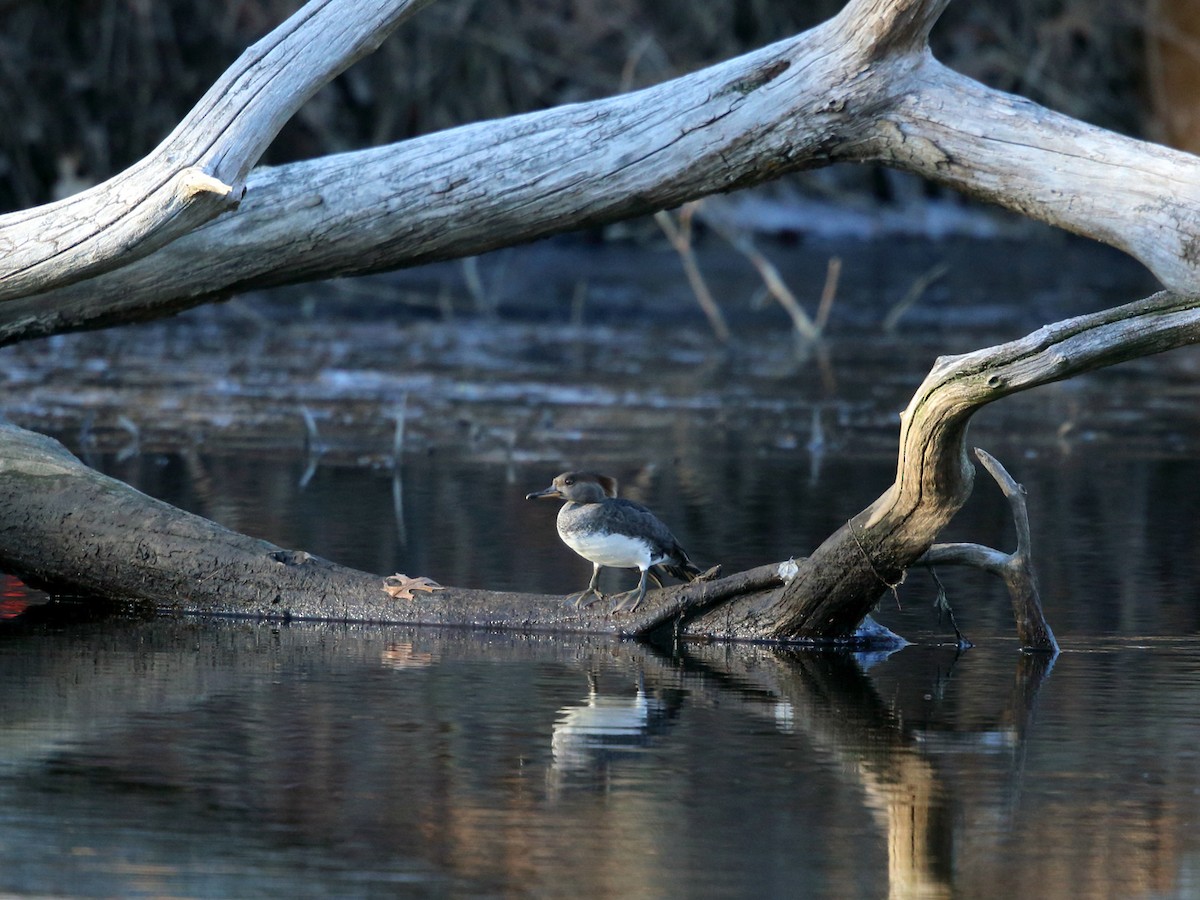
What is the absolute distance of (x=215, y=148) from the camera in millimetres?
5953

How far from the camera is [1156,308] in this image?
5684 millimetres

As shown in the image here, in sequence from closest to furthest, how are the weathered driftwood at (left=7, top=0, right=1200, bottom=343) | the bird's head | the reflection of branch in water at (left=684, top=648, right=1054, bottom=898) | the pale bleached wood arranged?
the reflection of branch in water at (left=684, top=648, right=1054, bottom=898) → the pale bleached wood → the weathered driftwood at (left=7, top=0, right=1200, bottom=343) → the bird's head

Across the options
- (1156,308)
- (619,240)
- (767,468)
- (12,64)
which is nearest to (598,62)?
(619,240)

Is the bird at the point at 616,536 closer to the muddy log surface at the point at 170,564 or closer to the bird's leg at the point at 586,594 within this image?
the bird's leg at the point at 586,594

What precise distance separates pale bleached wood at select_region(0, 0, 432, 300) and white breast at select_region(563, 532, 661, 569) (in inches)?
55.1

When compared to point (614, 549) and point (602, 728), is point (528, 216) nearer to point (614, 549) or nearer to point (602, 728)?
point (614, 549)

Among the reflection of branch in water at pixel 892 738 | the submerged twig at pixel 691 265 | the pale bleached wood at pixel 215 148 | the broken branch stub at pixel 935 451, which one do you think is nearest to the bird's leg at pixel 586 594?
the reflection of branch in water at pixel 892 738

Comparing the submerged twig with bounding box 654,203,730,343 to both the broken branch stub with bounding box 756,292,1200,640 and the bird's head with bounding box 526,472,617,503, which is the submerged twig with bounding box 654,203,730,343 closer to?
the bird's head with bounding box 526,472,617,503

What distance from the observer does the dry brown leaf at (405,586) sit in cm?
651

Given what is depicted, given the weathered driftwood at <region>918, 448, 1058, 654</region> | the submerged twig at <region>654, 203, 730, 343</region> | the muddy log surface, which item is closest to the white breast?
the muddy log surface

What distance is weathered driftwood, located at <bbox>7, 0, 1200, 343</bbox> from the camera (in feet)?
20.9

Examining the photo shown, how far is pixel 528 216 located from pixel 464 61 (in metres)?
16.5

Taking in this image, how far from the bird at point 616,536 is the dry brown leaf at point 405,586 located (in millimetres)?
436

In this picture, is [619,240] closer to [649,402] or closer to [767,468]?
[649,402]
